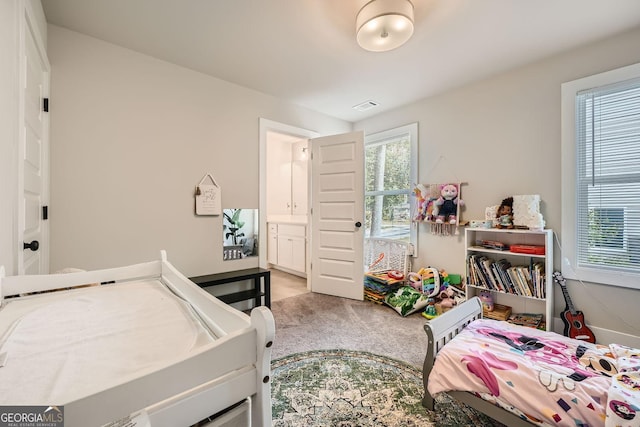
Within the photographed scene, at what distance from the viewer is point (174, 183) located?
2.57 metres

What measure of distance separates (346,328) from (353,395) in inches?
36.1

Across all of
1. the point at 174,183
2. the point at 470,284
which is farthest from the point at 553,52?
the point at 174,183

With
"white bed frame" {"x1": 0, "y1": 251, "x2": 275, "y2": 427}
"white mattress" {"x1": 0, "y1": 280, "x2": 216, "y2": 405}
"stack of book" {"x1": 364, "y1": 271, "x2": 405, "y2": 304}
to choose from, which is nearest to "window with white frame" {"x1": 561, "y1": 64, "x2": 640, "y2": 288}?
"stack of book" {"x1": 364, "y1": 271, "x2": 405, "y2": 304}

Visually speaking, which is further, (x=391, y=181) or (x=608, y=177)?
(x=391, y=181)

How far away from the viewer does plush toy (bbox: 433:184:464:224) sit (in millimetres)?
3035

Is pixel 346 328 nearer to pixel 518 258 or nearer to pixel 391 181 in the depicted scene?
pixel 518 258

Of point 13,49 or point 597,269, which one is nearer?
point 13,49

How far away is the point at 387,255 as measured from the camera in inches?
149

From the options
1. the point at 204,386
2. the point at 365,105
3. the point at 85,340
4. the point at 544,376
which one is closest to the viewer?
the point at 204,386

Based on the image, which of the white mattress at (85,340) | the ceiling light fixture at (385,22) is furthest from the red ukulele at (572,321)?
the white mattress at (85,340)

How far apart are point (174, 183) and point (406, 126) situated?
2.89 meters

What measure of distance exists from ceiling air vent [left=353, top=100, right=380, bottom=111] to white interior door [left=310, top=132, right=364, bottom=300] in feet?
1.67

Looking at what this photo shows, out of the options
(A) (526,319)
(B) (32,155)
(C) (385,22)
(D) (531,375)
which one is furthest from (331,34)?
(A) (526,319)

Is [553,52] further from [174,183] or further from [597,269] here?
[174,183]
